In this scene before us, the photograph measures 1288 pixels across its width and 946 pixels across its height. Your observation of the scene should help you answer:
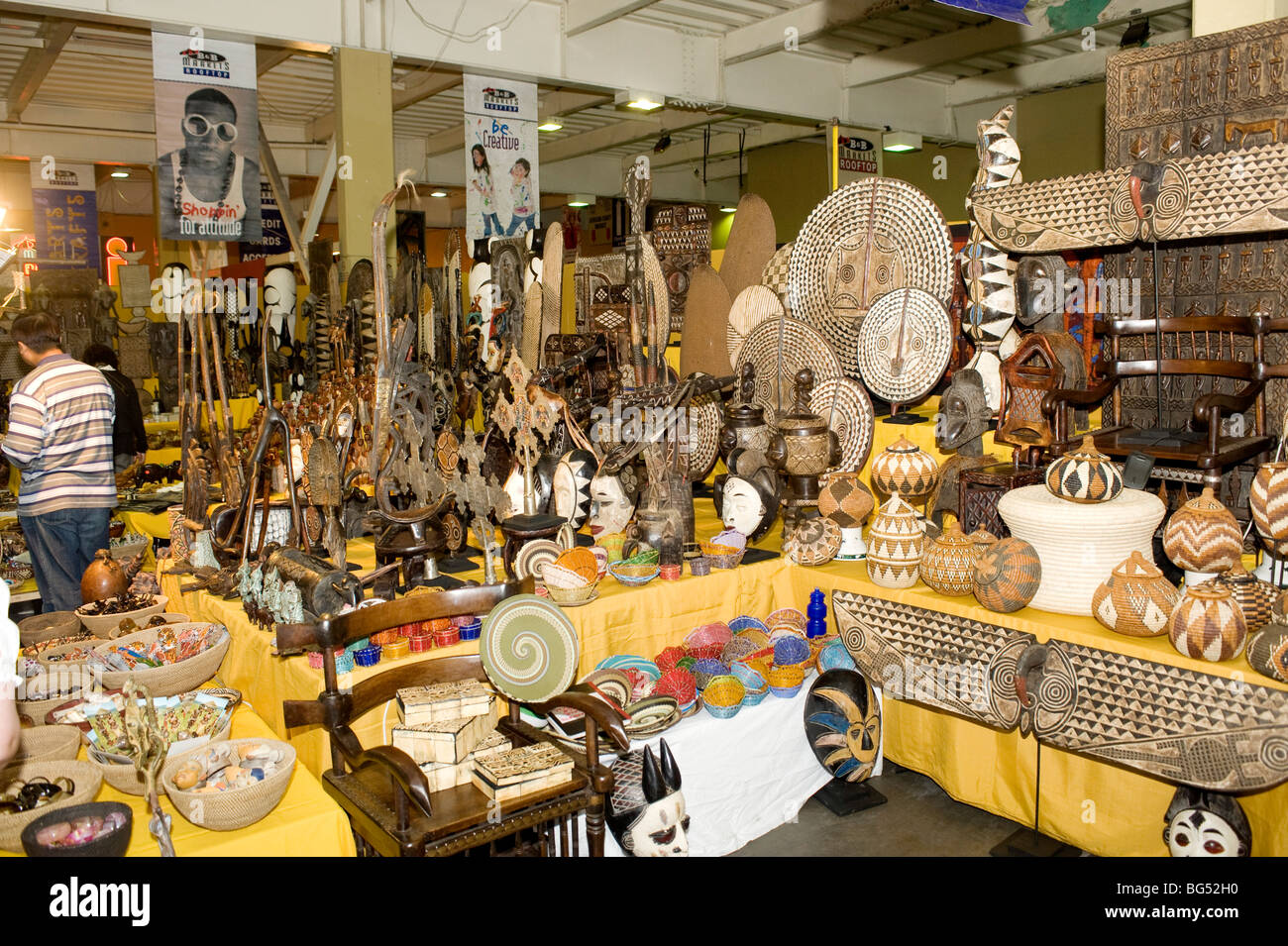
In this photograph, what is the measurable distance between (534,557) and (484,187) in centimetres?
444

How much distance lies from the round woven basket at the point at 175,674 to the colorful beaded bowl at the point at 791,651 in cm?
182

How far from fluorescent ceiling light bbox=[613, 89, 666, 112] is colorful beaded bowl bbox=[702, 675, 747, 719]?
599 cm

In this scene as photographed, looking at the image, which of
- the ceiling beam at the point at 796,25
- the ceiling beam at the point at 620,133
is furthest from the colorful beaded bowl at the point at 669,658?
the ceiling beam at the point at 620,133

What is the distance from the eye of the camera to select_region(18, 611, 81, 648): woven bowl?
3.37 meters

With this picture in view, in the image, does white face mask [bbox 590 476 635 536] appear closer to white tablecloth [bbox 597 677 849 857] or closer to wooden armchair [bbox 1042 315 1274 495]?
white tablecloth [bbox 597 677 849 857]

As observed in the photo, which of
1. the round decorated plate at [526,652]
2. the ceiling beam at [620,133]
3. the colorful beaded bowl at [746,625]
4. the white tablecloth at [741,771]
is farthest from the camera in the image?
the ceiling beam at [620,133]

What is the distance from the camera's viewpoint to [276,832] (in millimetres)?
2119

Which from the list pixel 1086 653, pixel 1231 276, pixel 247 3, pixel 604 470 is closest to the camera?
pixel 1086 653

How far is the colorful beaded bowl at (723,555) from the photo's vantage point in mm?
3572

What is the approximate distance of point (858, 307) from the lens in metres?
4.27

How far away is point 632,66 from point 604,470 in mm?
5177

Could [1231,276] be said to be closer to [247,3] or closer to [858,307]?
[858,307]

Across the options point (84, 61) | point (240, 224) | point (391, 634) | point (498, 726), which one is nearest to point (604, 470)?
point (391, 634)

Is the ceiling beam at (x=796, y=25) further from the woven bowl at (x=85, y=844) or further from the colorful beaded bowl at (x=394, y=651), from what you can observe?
the woven bowl at (x=85, y=844)
